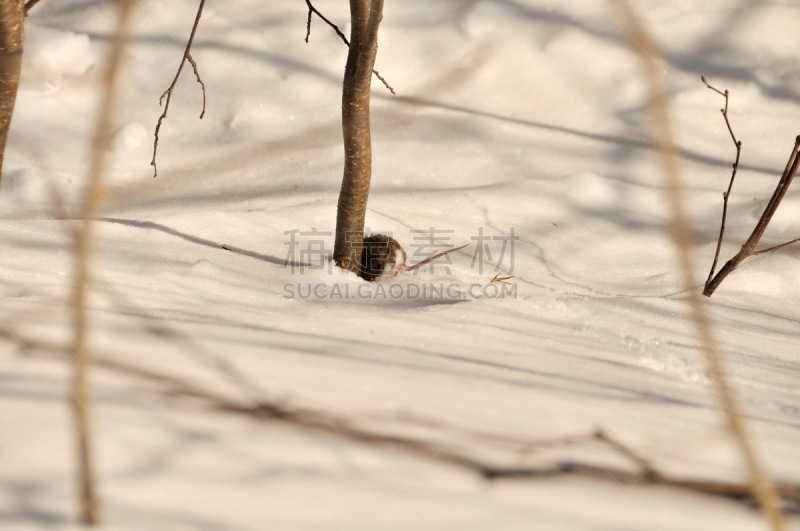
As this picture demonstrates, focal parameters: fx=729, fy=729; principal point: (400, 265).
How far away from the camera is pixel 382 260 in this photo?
2.16 metres

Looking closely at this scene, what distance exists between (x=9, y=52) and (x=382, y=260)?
1151mm

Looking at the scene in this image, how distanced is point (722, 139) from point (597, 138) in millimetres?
493

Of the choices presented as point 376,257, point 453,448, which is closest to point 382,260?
point 376,257

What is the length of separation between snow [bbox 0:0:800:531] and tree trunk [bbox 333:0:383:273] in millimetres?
94

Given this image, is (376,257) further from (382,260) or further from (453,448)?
(453,448)

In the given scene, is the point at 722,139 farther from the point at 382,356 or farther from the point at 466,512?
the point at 466,512

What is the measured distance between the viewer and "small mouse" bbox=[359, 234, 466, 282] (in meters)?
2.15

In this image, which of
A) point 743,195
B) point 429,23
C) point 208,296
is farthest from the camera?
point 429,23

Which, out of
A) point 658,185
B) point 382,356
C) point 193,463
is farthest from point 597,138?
point 193,463

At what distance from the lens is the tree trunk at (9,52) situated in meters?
1.21

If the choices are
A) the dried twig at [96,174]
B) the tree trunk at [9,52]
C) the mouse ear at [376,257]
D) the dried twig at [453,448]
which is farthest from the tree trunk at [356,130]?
the dried twig at [96,174]

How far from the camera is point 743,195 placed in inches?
105

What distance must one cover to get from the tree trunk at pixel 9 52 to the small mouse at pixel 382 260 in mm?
1053

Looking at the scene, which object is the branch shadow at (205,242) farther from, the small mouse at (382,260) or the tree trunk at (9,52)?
the tree trunk at (9,52)
